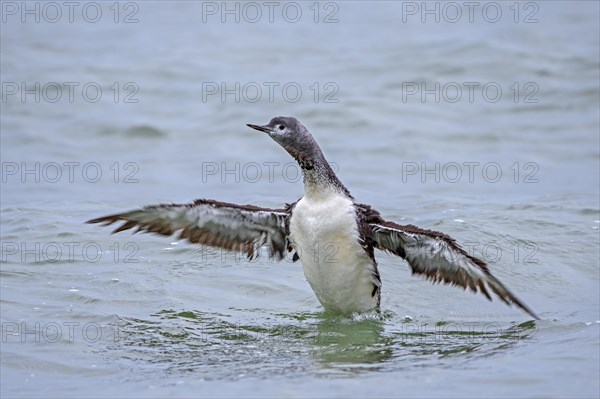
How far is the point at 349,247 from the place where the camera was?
33.3ft

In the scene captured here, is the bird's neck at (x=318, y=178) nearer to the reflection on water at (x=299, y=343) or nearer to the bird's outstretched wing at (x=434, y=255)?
the bird's outstretched wing at (x=434, y=255)

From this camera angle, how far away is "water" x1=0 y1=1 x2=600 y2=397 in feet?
30.0

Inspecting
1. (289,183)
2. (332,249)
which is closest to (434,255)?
(332,249)

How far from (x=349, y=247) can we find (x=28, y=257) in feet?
14.6

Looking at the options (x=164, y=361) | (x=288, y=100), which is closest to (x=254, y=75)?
(x=288, y=100)

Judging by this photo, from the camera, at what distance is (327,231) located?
396 inches

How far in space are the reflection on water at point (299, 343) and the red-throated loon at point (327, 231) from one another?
1.19 ft

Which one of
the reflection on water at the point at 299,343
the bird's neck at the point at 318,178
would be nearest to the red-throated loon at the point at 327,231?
the bird's neck at the point at 318,178

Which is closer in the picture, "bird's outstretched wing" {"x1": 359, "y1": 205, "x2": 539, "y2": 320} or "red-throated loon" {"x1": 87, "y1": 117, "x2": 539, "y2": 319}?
"bird's outstretched wing" {"x1": 359, "y1": 205, "x2": 539, "y2": 320}

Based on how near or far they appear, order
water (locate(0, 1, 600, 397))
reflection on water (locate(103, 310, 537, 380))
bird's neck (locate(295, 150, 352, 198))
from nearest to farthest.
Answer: reflection on water (locate(103, 310, 537, 380)) → water (locate(0, 1, 600, 397)) → bird's neck (locate(295, 150, 352, 198))

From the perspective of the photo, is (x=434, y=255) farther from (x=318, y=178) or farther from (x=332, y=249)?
(x=318, y=178)

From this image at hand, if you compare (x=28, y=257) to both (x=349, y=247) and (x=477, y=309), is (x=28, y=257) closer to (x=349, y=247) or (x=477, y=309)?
(x=349, y=247)

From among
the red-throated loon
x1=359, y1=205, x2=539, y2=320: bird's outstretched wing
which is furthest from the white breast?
x1=359, y1=205, x2=539, y2=320: bird's outstretched wing

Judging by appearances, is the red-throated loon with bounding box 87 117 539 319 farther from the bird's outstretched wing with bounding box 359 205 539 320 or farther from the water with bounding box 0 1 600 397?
the water with bounding box 0 1 600 397
